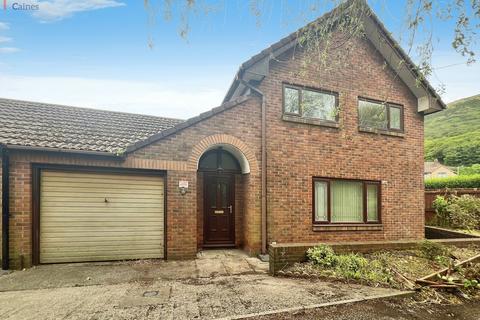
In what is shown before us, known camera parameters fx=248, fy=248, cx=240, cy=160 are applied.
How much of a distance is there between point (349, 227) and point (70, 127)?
934cm

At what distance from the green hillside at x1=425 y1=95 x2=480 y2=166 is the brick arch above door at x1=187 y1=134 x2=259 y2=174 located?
21908mm

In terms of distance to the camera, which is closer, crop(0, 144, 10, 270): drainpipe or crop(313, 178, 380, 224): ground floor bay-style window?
crop(0, 144, 10, 270): drainpipe

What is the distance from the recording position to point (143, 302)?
13.8 ft

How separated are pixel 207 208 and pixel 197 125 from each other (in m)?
2.69

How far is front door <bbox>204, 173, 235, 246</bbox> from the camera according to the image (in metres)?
7.91

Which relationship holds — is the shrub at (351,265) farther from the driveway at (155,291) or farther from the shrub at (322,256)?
the driveway at (155,291)

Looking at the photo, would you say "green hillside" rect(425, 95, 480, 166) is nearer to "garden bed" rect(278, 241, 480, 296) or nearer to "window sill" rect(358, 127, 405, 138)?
"window sill" rect(358, 127, 405, 138)

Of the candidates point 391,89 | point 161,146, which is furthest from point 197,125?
point 391,89

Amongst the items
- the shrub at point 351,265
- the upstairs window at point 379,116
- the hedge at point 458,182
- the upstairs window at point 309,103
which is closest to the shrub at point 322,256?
the shrub at point 351,265

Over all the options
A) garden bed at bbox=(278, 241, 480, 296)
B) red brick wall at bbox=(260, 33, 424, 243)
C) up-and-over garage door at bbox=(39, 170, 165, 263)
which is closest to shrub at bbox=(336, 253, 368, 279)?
garden bed at bbox=(278, 241, 480, 296)

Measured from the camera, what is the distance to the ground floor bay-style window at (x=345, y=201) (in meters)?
8.16

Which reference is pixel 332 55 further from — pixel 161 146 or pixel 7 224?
pixel 7 224

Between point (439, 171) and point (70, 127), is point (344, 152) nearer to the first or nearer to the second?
point (70, 127)

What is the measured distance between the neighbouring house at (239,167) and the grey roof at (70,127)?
0.14ft
